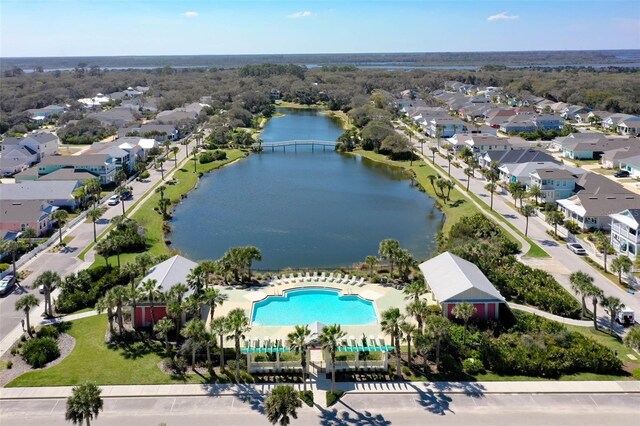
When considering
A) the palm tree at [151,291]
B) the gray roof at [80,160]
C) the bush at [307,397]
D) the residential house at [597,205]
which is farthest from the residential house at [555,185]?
the gray roof at [80,160]

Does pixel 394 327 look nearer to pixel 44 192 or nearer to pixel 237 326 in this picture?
pixel 237 326

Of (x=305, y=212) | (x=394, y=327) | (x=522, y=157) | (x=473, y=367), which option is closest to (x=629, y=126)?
(x=522, y=157)

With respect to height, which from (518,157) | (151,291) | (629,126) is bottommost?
(151,291)

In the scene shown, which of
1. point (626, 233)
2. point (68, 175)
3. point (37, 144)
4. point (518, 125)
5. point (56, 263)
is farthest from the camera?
point (518, 125)

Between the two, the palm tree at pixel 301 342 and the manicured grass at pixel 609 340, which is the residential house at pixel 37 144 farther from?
the manicured grass at pixel 609 340

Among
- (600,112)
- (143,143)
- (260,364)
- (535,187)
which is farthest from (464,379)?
(600,112)

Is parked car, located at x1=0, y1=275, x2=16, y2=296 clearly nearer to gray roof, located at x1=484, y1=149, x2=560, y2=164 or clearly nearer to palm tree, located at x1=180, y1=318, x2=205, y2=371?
palm tree, located at x1=180, y1=318, x2=205, y2=371

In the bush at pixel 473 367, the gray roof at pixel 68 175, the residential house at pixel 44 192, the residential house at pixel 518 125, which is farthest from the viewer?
the residential house at pixel 518 125
